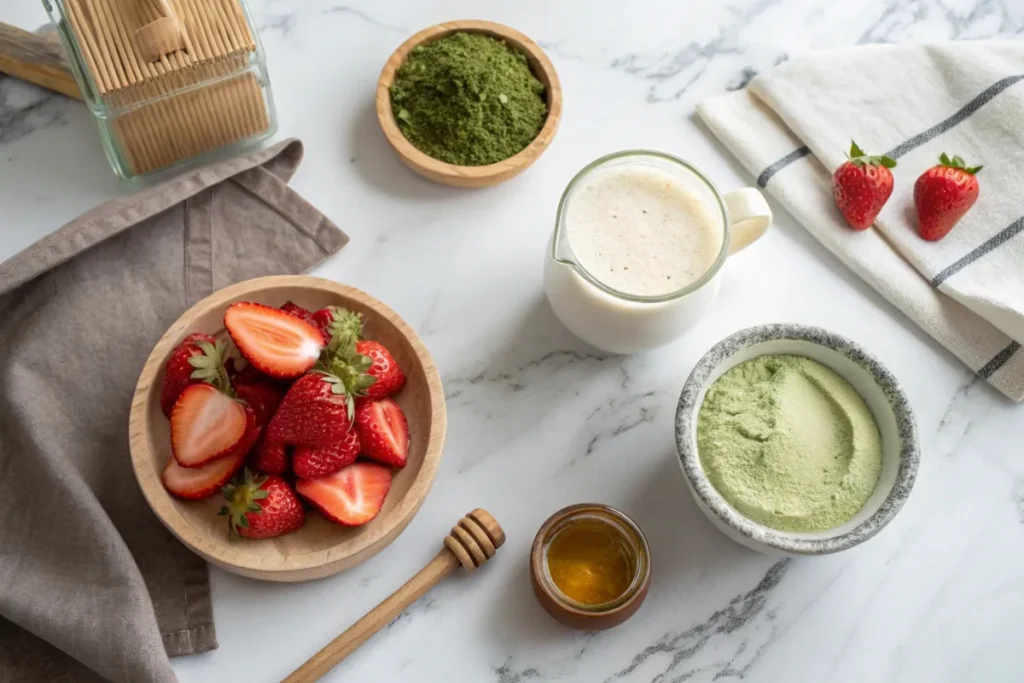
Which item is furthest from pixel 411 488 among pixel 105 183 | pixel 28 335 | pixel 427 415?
pixel 105 183

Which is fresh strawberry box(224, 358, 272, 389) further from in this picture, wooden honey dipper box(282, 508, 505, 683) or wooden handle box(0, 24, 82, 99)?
wooden handle box(0, 24, 82, 99)

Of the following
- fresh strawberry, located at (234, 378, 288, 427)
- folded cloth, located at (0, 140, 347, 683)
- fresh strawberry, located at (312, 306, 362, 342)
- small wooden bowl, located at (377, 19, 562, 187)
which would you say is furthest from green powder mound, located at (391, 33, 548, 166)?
fresh strawberry, located at (234, 378, 288, 427)

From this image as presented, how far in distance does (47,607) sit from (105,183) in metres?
0.52

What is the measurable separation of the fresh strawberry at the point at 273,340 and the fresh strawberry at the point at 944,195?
751 mm

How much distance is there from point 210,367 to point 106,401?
18 centimetres

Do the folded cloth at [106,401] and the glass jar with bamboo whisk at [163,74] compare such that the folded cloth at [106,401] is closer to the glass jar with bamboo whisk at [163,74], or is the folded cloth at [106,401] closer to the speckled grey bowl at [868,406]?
the glass jar with bamboo whisk at [163,74]

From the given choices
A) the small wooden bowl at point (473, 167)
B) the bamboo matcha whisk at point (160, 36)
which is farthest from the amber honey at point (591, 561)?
the bamboo matcha whisk at point (160, 36)

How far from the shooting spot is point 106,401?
3.71 ft

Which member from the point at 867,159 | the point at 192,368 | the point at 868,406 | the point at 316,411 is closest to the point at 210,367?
the point at 192,368

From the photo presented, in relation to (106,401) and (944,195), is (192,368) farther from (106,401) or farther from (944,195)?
(944,195)

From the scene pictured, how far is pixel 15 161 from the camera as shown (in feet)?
4.10

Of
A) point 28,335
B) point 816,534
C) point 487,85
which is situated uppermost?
point 487,85

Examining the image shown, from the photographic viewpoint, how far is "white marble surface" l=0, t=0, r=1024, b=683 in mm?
1091

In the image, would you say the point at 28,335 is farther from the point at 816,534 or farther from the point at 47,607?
the point at 816,534
